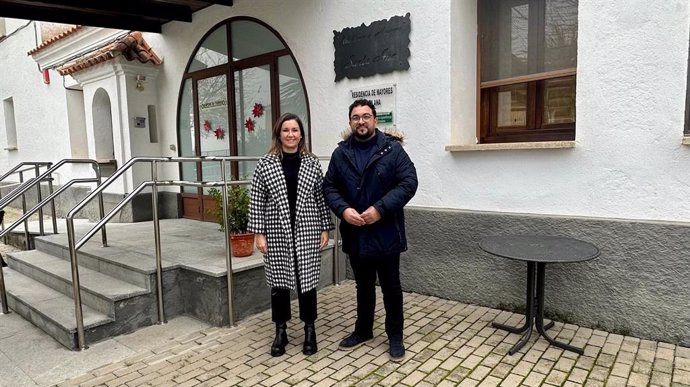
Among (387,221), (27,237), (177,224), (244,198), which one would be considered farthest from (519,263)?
(27,237)

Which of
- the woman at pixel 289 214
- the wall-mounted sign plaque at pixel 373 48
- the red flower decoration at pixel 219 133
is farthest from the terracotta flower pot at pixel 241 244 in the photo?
the red flower decoration at pixel 219 133

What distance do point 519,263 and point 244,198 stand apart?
2434 millimetres

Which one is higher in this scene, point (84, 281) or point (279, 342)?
point (84, 281)

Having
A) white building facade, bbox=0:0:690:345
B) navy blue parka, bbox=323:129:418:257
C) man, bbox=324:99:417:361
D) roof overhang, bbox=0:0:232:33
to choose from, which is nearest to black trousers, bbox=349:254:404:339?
man, bbox=324:99:417:361

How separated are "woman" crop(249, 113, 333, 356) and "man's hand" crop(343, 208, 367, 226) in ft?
1.01

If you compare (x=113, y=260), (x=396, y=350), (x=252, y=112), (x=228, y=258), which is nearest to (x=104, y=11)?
(x=252, y=112)

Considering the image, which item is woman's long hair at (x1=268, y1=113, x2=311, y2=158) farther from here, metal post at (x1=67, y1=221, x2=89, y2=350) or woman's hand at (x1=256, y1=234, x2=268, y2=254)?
metal post at (x1=67, y1=221, x2=89, y2=350)

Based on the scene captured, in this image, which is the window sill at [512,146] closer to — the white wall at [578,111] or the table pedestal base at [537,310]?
the white wall at [578,111]

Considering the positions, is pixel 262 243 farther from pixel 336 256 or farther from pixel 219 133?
pixel 219 133

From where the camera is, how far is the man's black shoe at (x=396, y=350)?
2900 mm

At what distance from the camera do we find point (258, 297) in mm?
3877

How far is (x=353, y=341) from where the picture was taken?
10.3 feet

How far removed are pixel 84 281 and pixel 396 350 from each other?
9.51 feet

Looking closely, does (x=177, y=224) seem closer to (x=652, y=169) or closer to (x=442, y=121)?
(x=442, y=121)
